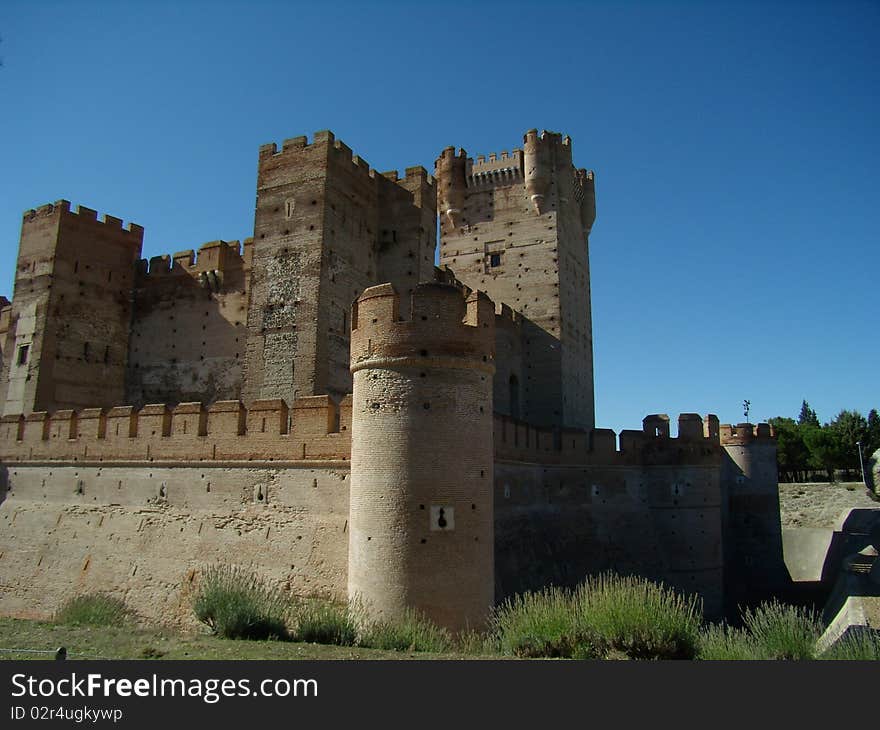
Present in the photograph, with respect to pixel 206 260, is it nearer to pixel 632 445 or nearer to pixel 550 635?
pixel 632 445

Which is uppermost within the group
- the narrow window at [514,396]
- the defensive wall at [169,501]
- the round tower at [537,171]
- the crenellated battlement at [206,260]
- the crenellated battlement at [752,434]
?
the round tower at [537,171]

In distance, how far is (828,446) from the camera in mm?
48781

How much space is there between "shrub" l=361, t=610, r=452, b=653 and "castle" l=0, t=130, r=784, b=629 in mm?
536

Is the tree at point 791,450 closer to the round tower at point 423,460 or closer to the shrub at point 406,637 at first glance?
the round tower at point 423,460

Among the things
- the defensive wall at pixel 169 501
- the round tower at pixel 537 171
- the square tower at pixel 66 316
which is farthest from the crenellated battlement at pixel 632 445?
the square tower at pixel 66 316

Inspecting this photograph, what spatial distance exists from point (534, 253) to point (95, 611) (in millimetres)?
20626

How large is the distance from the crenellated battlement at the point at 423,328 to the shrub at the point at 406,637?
12.9 feet

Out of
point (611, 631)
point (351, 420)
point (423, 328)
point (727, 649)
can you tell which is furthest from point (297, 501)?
point (727, 649)

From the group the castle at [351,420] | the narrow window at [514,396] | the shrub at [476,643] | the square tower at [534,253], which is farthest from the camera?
the square tower at [534,253]

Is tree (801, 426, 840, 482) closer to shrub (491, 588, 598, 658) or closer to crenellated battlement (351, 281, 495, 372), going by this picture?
crenellated battlement (351, 281, 495, 372)

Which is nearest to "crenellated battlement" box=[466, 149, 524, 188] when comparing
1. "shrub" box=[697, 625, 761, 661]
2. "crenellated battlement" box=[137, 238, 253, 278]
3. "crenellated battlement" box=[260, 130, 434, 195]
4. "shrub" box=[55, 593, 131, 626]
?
"crenellated battlement" box=[260, 130, 434, 195]

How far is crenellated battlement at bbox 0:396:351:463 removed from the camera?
13719 mm

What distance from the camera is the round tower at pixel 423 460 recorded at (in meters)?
10.3
